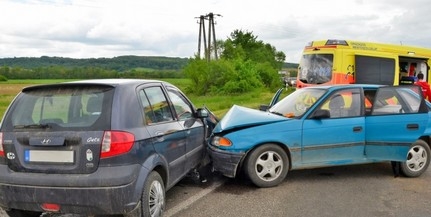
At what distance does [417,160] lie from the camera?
6.06 metres

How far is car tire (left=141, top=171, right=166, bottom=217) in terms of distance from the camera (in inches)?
148

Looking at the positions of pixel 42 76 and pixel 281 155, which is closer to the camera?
pixel 281 155

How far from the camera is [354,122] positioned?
228 inches

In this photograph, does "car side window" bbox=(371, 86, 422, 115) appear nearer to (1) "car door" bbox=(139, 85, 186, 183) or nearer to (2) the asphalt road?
(2) the asphalt road

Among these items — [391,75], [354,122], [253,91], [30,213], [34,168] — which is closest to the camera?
[34,168]

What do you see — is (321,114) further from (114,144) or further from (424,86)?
(424,86)

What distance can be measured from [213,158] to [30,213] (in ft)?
7.80

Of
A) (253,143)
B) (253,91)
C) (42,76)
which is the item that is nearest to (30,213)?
A: (253,143)

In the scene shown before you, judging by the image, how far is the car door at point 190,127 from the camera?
499cm

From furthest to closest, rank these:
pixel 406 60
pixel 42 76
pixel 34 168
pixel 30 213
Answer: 1. pixel 42 76
2. pixel 406 60
3. pixel 30 213
4. pixel 34 168

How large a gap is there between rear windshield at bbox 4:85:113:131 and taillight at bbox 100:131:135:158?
0.56 feet

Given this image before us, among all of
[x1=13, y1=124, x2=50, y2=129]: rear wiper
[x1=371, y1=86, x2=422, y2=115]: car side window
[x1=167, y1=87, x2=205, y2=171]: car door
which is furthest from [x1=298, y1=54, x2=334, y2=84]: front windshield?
[x1=13, y1=124, x2=50, y2=129]: rear wiper

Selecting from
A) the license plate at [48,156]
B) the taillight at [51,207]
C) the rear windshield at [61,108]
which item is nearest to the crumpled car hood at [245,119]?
the rear windshield at [61,108]

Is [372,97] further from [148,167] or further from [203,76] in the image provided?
[203,76]
